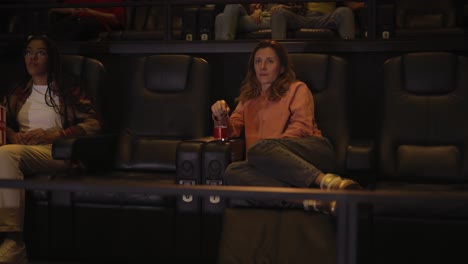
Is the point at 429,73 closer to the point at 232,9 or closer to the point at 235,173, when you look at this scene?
the point at 235,173

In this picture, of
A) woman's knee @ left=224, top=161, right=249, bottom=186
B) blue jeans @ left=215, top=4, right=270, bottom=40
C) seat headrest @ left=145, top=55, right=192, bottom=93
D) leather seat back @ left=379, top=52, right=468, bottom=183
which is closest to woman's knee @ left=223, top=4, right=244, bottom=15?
blue jeans @ left=215, top=4, right=270, bottom=40

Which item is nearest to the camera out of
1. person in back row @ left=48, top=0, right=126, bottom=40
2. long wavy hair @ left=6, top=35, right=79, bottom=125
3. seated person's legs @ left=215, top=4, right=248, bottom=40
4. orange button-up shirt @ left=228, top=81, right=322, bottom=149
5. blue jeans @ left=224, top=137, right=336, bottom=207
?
blue jeans @ left=224, top=137, right=336, bottom=207

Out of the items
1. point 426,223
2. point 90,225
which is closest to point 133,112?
point 90,225

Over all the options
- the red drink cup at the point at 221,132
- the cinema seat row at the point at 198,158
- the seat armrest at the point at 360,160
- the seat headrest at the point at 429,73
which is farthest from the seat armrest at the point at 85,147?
the seat headrest at the point at 429,73

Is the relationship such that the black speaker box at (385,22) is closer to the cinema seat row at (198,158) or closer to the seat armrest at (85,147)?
the cinema seat row at (198,158)

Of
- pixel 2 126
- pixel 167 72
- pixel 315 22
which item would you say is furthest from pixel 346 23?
A: pixel 2 126

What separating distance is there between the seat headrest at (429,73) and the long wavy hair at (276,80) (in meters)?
0.55

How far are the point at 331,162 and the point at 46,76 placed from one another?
153 cm

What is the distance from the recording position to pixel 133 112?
352 cm

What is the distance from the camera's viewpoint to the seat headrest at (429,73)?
319cm

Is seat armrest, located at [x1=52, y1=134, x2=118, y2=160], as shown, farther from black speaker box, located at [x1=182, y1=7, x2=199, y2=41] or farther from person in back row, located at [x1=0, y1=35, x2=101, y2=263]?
black speaker box, located at [x1=182, y1=7, x2=199, y2=41]

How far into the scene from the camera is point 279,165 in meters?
2.72

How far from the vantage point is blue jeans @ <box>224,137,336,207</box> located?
267cm

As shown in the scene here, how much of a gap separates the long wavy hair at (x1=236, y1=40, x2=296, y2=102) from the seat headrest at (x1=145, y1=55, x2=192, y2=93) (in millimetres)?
366
